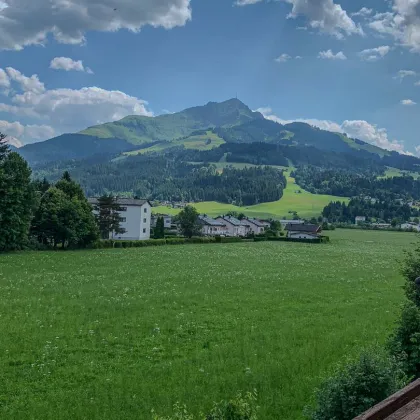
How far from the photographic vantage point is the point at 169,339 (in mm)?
15367

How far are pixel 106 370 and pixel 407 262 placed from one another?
10.8m

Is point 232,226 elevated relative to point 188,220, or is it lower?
lower

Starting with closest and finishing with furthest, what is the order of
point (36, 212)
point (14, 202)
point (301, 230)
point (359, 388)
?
point (359, 388) < point (14, 202) < point (36, 212) < point (301, 230)

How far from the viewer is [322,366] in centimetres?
1263

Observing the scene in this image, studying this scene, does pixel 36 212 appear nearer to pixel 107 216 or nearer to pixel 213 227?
pixel 107 216

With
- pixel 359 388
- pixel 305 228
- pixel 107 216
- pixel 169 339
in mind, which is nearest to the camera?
pixel 359 388

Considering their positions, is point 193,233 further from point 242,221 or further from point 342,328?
point 342,328

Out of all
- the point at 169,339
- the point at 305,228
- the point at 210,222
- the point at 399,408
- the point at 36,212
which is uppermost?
the point at 36,212

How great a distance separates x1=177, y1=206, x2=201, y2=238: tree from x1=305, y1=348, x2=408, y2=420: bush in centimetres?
9139

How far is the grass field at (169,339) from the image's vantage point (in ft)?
33.7

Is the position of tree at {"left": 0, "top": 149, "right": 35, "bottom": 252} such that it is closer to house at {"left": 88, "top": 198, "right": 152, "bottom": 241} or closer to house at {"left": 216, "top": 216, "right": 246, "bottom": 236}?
house at {"left": 88, "top": 198, "right": 152, "bottom": 241}

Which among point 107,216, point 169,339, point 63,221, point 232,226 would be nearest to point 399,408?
point 169,339

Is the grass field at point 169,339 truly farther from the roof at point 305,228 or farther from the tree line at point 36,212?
the roof at point 305,228

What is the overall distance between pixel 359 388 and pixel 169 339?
9094mm
